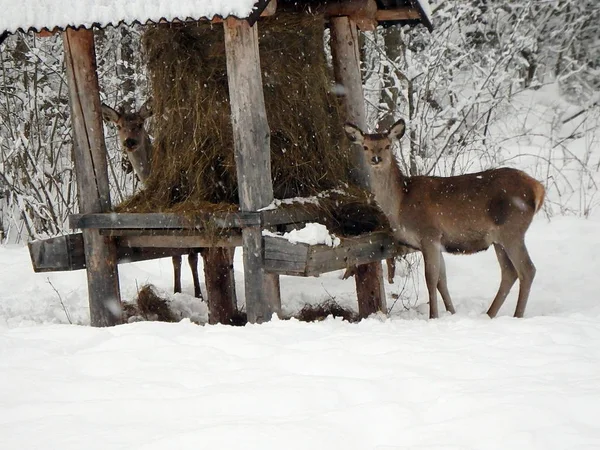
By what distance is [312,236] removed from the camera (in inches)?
269

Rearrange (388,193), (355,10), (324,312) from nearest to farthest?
(388,193) → (355,10) → (324,312)

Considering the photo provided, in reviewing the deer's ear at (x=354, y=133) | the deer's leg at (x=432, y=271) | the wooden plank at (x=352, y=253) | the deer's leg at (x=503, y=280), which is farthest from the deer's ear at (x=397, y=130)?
the deer's leg at (x=503, y=280)

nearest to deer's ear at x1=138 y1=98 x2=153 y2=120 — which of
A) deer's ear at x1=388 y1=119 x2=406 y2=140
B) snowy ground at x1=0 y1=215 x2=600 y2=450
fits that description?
deer's ear at x1=388 y1=119 x2=406 y2=140

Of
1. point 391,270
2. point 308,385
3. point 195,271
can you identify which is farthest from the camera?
point 391,270

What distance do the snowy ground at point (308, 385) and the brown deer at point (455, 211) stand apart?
2.65 ft

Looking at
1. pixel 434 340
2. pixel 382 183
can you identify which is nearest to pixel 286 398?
pixel 434 340

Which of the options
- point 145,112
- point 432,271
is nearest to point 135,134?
point 145,112

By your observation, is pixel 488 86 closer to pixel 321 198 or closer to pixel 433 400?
pixel 321 198

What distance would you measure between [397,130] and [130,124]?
10.3ft

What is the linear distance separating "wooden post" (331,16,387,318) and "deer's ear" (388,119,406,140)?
47 cm

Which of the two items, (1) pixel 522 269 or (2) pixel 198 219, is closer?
(2) pixel 198 219

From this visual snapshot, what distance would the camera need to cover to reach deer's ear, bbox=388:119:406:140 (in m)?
7.91

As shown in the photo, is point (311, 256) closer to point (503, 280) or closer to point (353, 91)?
point (503, 280)

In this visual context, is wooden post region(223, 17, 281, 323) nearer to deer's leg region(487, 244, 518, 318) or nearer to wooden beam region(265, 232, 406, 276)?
wooden beam region(265, 232, 406, 276)
